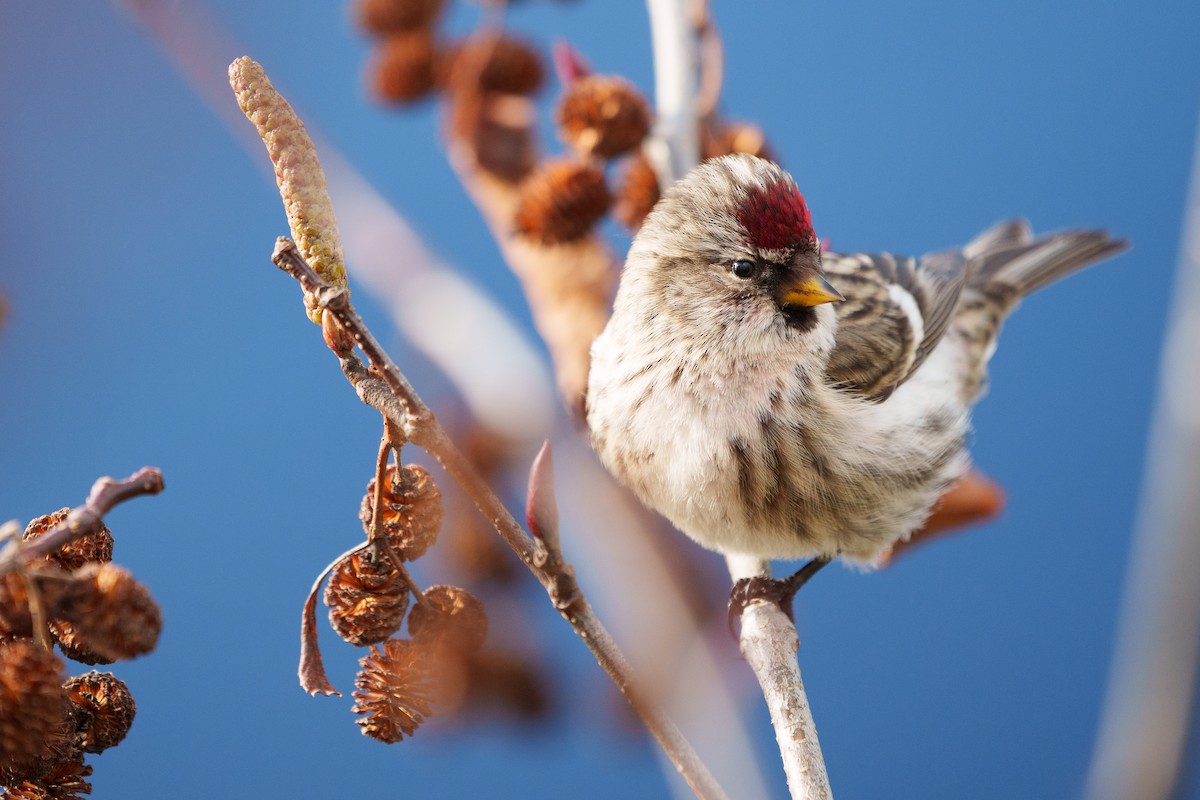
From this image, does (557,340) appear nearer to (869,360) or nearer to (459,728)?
(869,360)

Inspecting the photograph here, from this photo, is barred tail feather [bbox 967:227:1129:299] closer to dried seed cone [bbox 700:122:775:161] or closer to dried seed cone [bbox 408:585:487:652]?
dried seed cone [bbox 700:122:775:161]

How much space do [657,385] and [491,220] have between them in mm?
628

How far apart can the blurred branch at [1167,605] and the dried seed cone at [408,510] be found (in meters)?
0.82

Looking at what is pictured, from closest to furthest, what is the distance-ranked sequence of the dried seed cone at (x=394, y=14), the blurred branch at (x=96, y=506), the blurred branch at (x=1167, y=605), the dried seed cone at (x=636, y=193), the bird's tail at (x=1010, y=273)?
the blurred branch at (x=96, y=506) < the blurred branch at (x=1167, y=605) < the dried seed cone at (x=636, y=193) < the dried seed cone at (x=394, y=14) < the bird's tail at (x=1010, y=273)

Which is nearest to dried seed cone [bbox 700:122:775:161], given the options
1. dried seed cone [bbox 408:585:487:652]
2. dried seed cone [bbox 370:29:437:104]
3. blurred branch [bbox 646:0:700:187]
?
blurred branch [bbox 646:0:700:187]

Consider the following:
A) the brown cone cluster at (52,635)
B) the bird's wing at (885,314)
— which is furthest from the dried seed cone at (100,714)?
the bird's wing at (885,314)

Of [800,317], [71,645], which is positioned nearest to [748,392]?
[800,317]

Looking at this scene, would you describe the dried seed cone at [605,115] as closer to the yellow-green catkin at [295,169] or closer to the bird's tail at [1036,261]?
the yellow-green catkin at [295,169]

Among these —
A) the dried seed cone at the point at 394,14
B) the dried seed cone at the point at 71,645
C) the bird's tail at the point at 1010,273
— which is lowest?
the dried seed cone at the point at 71,645

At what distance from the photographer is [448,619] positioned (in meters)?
0.86

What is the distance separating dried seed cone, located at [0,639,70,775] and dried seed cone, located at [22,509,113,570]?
0.29 ft

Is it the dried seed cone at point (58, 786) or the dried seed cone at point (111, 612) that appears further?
the dried seed cone at point (58, 786)

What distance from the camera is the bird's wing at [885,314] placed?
1.50 metres

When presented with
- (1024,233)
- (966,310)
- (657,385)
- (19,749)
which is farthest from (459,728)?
(1024,233)
